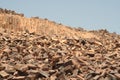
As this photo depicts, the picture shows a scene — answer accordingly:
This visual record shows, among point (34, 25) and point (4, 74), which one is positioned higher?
point (34, 25)

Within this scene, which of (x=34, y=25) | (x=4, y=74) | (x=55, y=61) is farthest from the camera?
(x=34, y=25)

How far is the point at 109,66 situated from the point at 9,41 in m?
5.23

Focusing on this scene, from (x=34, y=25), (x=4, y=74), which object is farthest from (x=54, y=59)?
(x=34, y=25)

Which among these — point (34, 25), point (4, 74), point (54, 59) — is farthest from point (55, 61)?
point (34, 25)

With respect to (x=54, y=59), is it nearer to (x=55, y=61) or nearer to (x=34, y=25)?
(x=55, y=61)

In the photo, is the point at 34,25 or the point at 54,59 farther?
the point at 34,25

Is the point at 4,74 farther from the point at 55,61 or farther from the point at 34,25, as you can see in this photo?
the point at 34,25

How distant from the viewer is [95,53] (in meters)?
11.5

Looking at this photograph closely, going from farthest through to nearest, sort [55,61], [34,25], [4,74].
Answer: [34,25] → [55,61] → [4,74]

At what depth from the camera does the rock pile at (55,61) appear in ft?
30.5

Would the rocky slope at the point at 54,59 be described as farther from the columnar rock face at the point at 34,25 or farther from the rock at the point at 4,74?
the columnar rock face at the point at 34,25

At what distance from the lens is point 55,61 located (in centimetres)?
1028

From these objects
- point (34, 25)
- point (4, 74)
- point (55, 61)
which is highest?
point (34, 25)

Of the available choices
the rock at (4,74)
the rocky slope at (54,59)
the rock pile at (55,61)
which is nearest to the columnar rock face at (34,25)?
the rocky slope at (54,59)
